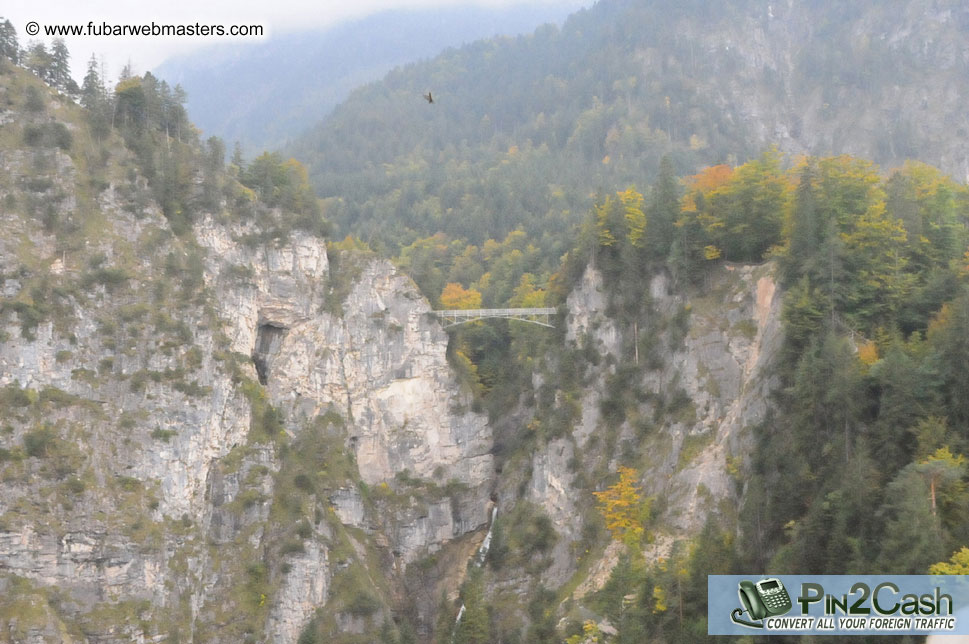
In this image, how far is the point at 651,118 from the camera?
135 meters

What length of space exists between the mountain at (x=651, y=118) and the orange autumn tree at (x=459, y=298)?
15.9 meters

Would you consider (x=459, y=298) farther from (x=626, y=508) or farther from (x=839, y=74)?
(x=839, y=74)

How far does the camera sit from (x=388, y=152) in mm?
144625

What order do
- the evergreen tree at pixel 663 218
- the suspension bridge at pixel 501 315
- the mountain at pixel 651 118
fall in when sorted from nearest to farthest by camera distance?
the evergreen tree at pixel 663 218
the suspension bridge at pixel 501 315
the mountain at pixel 651 118

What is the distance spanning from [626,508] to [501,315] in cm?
1942

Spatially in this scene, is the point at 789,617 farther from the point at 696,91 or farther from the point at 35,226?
the point at 696,91

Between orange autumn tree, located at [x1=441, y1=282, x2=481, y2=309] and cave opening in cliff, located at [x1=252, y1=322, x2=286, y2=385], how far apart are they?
15.9 metres

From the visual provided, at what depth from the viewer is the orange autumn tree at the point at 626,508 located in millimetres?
57219

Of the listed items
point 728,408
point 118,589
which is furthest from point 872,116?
point 118,589

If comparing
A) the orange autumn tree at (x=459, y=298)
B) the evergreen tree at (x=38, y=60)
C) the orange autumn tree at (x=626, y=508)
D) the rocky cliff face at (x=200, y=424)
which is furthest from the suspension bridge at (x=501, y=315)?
the evergreen tree at (x=38, y=60)

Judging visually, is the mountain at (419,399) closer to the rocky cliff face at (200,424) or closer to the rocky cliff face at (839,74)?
the rocky cliff face at (200,424)

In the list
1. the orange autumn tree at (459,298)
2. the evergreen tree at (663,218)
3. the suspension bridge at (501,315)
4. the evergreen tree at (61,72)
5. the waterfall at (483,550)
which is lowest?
the waterfall at (483,550)


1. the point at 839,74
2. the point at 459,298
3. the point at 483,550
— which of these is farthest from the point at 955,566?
the point at 839,74

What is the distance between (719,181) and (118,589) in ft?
141
